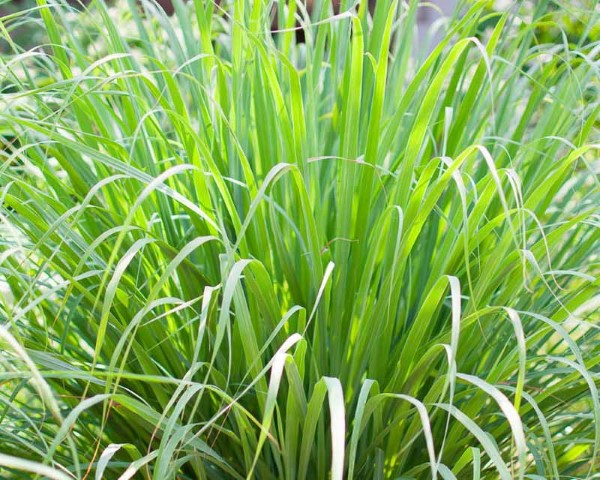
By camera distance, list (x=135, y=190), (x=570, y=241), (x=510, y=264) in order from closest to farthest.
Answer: (x=510, y=264)
(x=135, y=190)
(x=570, y=241)

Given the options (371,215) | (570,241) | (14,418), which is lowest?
(14,418)

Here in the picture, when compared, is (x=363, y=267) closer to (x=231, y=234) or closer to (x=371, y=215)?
(x=371, y=215)

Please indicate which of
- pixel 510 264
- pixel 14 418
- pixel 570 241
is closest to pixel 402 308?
pixel 510 264

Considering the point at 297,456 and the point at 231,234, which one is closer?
the point at 297,456

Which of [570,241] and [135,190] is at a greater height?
[135,190]

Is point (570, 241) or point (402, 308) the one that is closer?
point (402, 308)

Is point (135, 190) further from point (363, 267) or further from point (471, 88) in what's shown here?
point (471, 88)

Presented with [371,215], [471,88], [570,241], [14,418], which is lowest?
[14,418]

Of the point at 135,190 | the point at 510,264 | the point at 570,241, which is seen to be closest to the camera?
the point at 510,264

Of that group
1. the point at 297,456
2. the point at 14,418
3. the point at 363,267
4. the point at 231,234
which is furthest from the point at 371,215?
the point at 14,418
